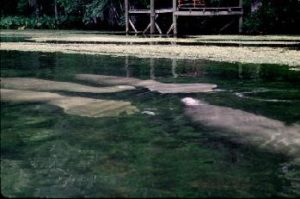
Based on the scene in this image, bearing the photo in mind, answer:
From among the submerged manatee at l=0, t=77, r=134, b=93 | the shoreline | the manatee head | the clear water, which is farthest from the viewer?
the shoreline

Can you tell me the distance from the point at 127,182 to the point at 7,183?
106 cm

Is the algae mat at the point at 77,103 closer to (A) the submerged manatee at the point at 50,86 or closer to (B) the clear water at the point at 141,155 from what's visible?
(B) the clear water at the point at 141,155

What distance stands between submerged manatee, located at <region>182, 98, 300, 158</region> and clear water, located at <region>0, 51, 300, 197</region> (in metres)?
0.20

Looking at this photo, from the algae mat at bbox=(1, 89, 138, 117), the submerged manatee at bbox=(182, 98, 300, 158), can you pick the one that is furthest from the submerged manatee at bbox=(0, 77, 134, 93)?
the submerged manatee at bbox=(182, 98, 300, 158)

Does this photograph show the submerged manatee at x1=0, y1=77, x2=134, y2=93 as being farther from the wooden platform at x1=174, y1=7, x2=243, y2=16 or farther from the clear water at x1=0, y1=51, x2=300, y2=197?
the wooden platform at x1=174, y1=7, x2=243, y2=16

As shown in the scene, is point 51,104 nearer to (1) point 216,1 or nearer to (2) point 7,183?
(2) point 7,183

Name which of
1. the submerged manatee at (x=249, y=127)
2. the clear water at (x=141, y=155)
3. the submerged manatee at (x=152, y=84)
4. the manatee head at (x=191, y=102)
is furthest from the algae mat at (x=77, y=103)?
the submerged manatee at (x=152, y=84)

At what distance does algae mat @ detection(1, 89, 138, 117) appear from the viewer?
7.83 meters

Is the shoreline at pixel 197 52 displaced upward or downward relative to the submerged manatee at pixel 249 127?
upward

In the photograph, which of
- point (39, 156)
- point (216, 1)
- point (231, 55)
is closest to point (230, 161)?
point (39, 156)

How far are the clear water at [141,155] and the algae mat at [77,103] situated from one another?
0.24 meters

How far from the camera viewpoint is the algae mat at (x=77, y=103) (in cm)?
783

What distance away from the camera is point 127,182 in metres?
4.69

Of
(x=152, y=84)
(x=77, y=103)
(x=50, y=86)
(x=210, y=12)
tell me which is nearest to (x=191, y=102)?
(x=77, y=103)
